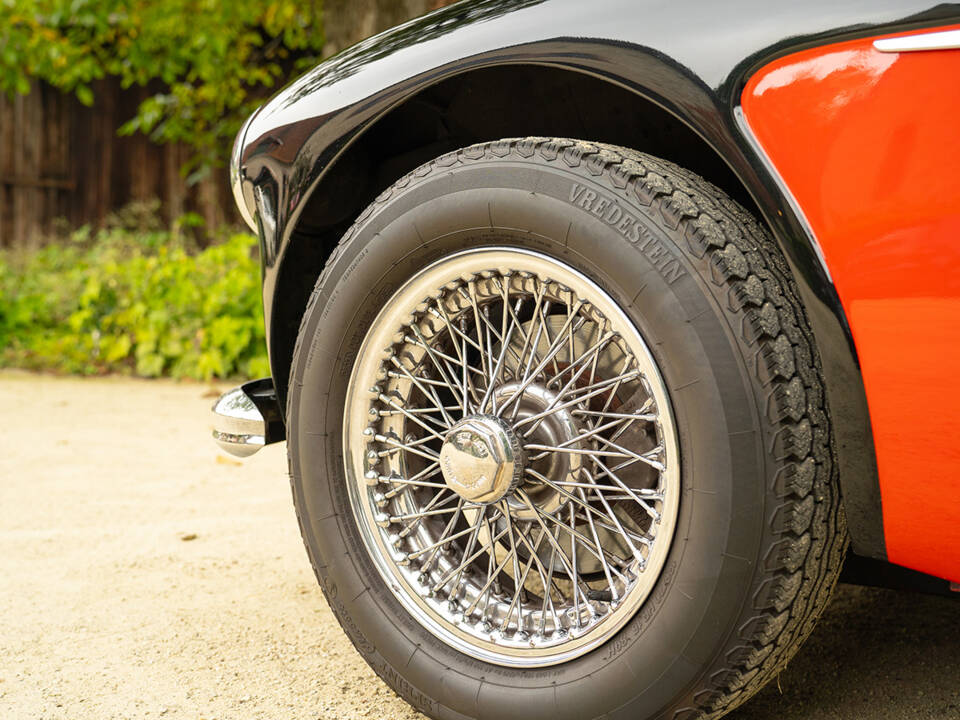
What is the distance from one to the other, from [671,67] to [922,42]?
0.34 m

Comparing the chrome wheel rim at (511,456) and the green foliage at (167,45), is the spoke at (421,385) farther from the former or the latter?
the green foliage at (167,45)

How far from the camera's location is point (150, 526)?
297 centimetres

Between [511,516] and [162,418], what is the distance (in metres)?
3.71

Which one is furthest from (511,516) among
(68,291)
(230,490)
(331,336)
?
(68,291)

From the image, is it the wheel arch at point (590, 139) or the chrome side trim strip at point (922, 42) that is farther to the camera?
the wheel arch at point (590, 139)

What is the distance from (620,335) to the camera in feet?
4.73

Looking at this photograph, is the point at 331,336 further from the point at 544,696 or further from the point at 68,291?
the point at 68,291

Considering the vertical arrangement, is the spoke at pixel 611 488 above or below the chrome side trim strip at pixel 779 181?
below

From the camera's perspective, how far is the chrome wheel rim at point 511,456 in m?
1.46

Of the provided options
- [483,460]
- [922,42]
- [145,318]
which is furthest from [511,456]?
[145,318]

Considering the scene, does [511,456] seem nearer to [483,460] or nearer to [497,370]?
[483,460]

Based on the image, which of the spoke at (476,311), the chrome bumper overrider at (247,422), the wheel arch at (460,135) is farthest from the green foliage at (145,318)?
the spoke at (476,311)

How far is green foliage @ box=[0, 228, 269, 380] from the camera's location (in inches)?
242

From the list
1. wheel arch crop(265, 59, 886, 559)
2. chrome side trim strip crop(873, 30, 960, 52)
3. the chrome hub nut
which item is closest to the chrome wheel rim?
the chrome hub nut
